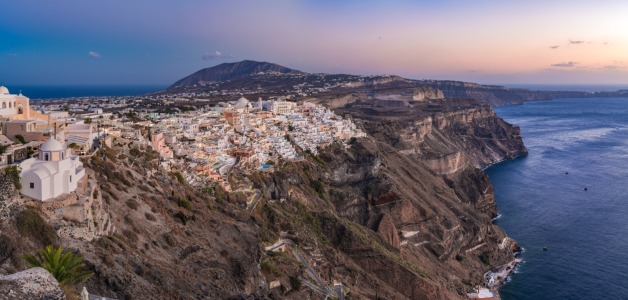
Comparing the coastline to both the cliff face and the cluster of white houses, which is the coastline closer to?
the cliff face

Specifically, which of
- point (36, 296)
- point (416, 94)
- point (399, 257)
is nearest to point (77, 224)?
point (36, 296)

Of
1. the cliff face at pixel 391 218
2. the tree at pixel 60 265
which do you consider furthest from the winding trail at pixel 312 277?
the tree at pixel 60 265

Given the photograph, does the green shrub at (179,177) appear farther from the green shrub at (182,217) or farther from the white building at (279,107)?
the white building at (279,107)

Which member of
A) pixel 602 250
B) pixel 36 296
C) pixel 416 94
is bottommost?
pixel 602 250

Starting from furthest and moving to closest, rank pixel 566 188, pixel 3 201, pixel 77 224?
pixel 566 188, pixel 77 224, pixel 3 201

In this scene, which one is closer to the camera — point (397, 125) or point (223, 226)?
point (223, 226)

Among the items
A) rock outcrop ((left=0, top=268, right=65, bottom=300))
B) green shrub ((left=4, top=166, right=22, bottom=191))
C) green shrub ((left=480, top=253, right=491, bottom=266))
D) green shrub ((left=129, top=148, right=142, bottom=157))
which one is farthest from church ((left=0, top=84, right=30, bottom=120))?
green shrub ((left=480, top=253, right=491, bottom=266))

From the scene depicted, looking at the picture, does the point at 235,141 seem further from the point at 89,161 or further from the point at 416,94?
the point at 416,94

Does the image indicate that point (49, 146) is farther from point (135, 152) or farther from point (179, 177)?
point (179, 177)
